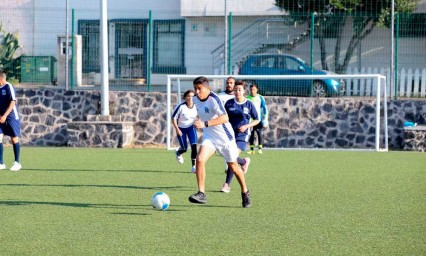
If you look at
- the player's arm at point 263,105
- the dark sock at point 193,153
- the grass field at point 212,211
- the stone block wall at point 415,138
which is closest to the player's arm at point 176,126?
the dark sock at point 193,153

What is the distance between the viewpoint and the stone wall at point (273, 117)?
25.5 metres

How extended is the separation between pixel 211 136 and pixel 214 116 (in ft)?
1.00

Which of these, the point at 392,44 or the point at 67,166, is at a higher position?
the point at 392,44

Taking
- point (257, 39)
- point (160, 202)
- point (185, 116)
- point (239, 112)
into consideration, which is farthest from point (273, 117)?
point (160, 202)

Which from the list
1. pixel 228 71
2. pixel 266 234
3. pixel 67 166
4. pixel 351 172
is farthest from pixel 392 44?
pixel 266 234

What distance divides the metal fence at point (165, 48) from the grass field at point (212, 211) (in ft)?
23.5

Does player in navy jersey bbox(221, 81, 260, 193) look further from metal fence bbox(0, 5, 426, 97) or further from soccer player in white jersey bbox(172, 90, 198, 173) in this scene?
metal fence bbox(0, 5, 426, 97)

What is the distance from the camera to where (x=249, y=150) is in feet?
80.2

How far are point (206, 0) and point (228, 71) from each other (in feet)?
35.8

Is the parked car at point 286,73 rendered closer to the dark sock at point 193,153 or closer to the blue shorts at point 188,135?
the blue shorts at point 188,135

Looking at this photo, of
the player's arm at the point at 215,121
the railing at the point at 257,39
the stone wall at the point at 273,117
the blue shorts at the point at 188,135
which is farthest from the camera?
the railing at the point at 257,39

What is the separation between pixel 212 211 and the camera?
36.6 feet

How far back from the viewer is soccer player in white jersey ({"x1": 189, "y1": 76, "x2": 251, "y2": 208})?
11648 mm

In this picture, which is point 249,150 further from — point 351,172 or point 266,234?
point 266,234
